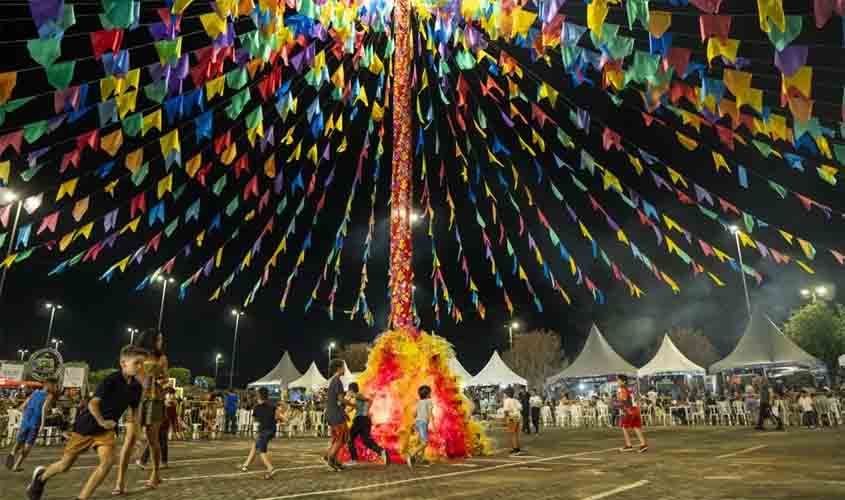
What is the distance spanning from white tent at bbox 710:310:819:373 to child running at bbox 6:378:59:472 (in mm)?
24479

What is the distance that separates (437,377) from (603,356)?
19181 millimetres

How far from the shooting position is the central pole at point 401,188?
11.0 metres

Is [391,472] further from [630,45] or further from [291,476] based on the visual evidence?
[630,45]

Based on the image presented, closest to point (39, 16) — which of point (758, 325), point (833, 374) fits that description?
point (758, 325)

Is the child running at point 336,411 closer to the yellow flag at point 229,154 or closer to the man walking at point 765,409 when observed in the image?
the yellow flag at point 229,154

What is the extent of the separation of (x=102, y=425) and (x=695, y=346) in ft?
200

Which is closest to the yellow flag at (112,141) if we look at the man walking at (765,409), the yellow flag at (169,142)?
the yellow flag at (169,142)

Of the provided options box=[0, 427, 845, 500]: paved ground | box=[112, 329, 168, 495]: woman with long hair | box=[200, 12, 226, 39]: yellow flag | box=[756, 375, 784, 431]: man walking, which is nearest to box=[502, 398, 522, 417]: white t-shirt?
box=[0, 427, 845, 500]: paved ground

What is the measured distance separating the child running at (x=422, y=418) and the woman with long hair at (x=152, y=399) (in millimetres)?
4164

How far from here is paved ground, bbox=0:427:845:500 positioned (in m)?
6.23

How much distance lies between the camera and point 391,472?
28.4 feet

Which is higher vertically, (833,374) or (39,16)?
(39,16)

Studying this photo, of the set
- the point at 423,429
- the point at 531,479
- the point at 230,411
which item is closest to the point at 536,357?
the point at 230,411

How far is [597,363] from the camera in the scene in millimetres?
27281
